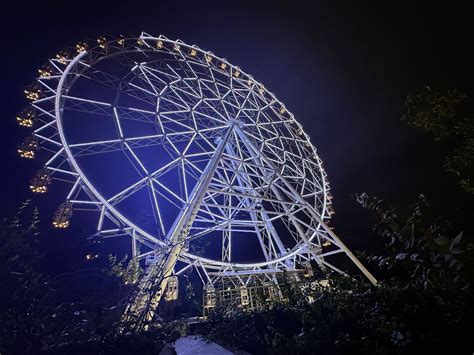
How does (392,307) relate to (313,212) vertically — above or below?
below

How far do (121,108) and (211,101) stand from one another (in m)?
6.03

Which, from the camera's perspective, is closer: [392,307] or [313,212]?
[392,307]

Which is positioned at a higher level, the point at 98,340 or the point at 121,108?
the point at 121,108

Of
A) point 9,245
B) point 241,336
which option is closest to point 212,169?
point 241,336

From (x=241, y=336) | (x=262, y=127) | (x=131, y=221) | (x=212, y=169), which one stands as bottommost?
(x=241, y=336)

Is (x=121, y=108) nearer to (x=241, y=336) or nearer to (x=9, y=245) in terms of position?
(x=9, y=245)

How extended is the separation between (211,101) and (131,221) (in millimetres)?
8727

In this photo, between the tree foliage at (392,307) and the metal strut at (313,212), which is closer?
the tree foliage at (392,307)

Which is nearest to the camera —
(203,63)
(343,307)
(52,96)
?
(343,307)

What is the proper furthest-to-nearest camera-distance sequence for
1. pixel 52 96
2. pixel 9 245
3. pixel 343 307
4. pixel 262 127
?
pixel 262 127, pixel 52 96, pixel 343 307, pixel 9 245

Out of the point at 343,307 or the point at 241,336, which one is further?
the point at 241,336

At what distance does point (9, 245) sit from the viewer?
14.0 ft

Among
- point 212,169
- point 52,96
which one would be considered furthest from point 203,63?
point 52,96

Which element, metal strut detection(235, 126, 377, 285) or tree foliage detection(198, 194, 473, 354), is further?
metal strut detection(235, 126, 377, 285)
